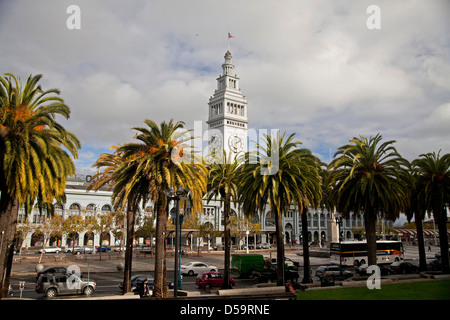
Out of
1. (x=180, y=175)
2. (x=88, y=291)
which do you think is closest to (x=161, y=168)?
(x=180, y=175)

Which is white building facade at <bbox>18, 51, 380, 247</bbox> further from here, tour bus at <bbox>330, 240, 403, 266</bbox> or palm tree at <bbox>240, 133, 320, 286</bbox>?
palm tree at <bbox>240, 133, 320, 286</bbox>

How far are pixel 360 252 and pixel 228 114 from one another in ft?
311

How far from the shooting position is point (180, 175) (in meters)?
25.3

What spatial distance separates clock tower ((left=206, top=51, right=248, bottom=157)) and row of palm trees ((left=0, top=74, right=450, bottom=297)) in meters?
97.9

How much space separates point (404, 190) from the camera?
31875mm

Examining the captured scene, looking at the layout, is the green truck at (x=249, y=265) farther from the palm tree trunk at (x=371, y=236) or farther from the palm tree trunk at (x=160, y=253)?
the palm tree trunk at (x=160, y=253)

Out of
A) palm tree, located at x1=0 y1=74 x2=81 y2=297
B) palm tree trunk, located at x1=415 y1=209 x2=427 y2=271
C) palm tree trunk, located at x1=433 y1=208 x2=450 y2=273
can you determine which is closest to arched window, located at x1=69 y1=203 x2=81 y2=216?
palm tree, located at x1=0 y1=74 x2=81 y2=297

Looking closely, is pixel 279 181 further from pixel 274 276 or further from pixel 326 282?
pixel 274 276

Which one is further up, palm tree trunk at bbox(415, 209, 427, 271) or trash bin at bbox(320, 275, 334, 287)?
palm tree trunk at bbox(415, 209, 427, 271)

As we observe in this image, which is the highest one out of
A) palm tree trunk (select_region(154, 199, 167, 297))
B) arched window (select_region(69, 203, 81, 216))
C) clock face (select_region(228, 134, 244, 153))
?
clock face (select_region(228, 134, 244, 153))

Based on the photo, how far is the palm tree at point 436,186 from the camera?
113 ft

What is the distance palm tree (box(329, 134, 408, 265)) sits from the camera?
30438 millimetres
